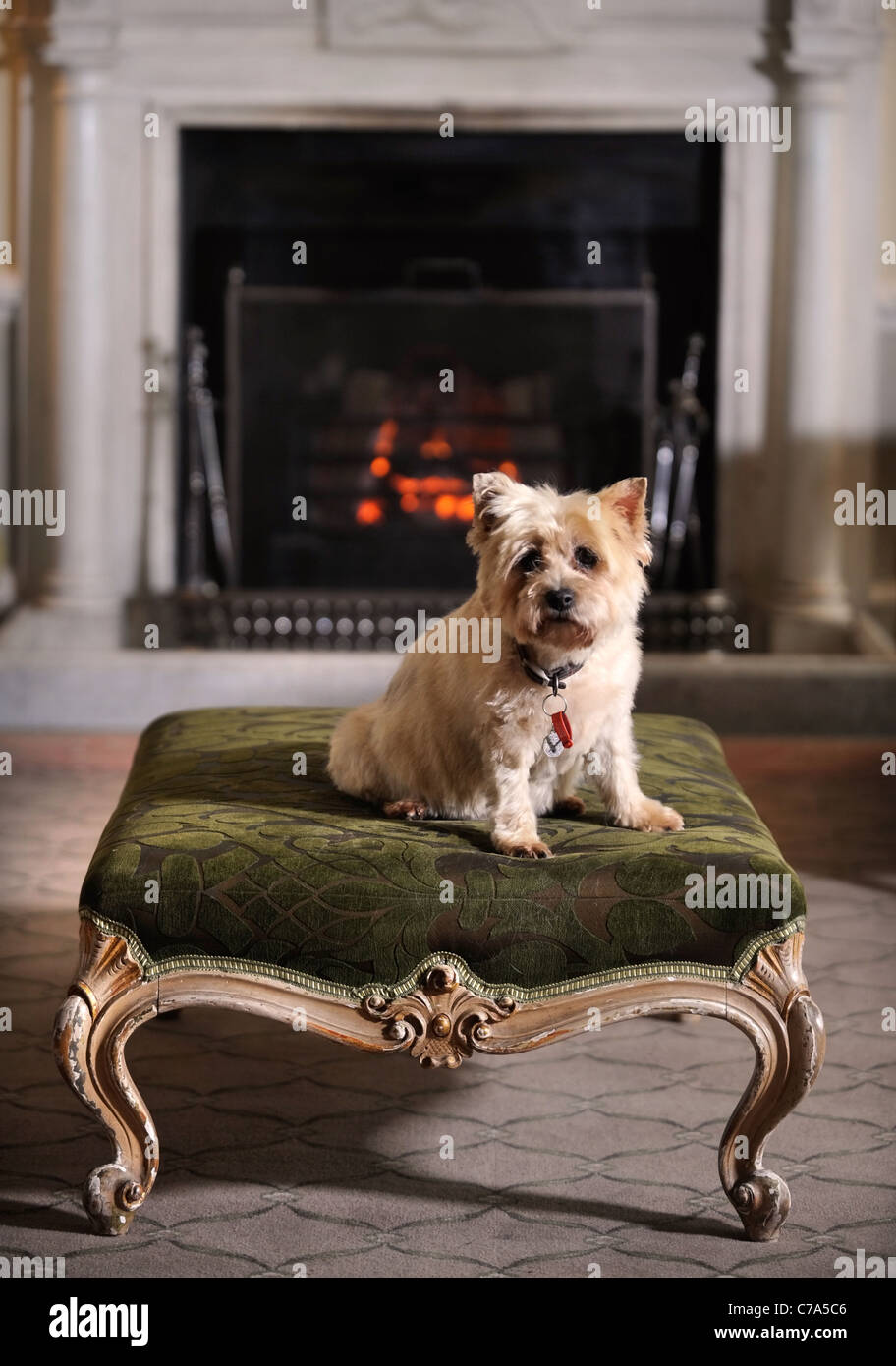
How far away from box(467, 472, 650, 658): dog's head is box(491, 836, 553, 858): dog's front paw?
30 cm

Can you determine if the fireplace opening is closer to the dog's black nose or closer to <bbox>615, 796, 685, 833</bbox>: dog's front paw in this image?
<bbox>615, 796, 685, 833</bbox>: dog's front paw

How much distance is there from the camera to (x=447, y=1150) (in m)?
2.58

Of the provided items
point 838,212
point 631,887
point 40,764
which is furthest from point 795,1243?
point 838,212

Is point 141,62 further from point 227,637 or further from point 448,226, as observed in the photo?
point 227,637

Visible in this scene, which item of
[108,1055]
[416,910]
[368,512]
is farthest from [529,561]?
[368,512]

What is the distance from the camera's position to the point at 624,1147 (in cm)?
261

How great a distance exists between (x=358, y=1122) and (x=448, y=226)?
489 centimetres

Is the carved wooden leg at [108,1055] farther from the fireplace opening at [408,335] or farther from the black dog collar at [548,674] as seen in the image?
the fireplace opening at [408,335]

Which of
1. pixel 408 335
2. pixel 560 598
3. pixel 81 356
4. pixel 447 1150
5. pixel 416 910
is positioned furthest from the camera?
pixel 408 335

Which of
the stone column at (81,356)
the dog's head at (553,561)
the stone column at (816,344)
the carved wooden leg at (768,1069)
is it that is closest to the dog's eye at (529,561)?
the dog's head at (553,561)

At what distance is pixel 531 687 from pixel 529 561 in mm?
204

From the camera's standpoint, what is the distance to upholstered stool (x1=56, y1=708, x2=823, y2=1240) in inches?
88.3

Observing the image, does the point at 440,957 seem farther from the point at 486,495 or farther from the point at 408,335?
the point at 408,335

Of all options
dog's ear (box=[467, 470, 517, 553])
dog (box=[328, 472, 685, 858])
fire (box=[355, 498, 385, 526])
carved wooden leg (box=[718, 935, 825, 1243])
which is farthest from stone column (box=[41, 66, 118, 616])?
carved wooden leg (box=[718, 935, 825, 1243])
